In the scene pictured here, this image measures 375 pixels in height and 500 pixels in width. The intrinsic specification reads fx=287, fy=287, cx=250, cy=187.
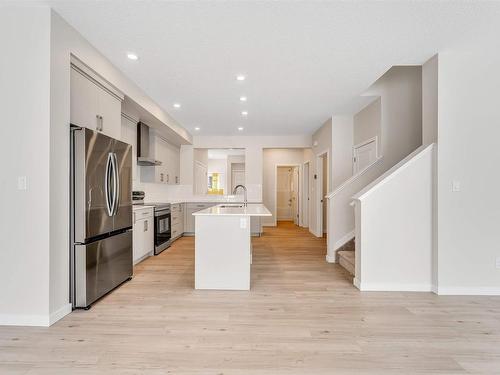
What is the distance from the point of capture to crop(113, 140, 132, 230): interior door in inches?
122

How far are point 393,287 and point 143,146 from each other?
Result: 4.44 meters

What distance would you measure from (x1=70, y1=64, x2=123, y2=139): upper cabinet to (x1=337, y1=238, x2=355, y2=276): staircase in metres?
3.40

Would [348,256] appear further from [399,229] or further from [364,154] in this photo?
[364,154]

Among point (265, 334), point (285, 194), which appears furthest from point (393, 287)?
point (285, 194)

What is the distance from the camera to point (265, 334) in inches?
87.4

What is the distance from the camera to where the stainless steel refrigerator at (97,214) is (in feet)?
8.48

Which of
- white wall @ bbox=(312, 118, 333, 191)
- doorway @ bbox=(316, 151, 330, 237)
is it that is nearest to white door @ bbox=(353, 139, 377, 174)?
white wall @ bbox=(312, 118, 333, 191)

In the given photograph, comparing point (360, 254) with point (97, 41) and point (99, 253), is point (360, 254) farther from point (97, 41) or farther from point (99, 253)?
point (97, 41)

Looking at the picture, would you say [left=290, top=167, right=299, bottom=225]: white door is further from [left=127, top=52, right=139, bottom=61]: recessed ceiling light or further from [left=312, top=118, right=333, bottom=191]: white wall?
[left=127, top=52, right=139, bottom=61]: recessed ceiling light

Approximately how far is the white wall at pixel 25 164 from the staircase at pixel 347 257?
332 centimetres

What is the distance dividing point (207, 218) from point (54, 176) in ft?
5.04

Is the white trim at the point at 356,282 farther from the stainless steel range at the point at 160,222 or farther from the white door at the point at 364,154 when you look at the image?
the stainless steel range at the point at 160,222

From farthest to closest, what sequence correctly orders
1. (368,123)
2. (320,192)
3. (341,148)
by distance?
(320,192)
(341,148)
(368,123)

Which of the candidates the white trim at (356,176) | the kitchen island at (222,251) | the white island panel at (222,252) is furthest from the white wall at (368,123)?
the white island panel at (222,252)
